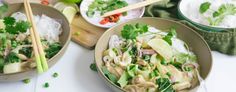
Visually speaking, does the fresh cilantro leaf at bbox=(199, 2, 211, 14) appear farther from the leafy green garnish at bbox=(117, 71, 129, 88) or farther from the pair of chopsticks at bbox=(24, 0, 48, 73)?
the pair of chopsticks at bbox=(24, 0, 48, 73)

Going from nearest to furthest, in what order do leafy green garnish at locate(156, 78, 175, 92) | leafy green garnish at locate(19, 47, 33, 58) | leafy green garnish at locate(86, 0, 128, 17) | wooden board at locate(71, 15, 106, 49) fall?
leafy green garnish at locate(156, 78, 175, 92) → leafy green garnish at locate(19, 47, 33, 58) → wooden board at locate(71, 15, 106, 49) → leafy green garnish at locate(86, 0, 128, 17)

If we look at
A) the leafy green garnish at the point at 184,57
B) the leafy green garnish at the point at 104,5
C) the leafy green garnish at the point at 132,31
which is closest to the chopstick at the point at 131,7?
the leafy green garnish at the point at 104,5

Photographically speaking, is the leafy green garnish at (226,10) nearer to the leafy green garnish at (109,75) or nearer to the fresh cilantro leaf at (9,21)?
the leafy green garnish at (109,75)

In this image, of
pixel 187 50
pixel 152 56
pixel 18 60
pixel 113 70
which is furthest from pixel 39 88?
pixel 187 50

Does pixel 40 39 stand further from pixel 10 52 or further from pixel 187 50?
pixel 187 50

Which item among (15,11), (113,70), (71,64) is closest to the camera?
(113,70)

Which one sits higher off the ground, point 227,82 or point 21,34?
point 21,34

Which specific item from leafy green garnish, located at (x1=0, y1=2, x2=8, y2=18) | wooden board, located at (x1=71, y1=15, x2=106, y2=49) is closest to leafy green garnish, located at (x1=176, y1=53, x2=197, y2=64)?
wooden board, located at (x1=71, y1=15, x2=106, y2=49)
